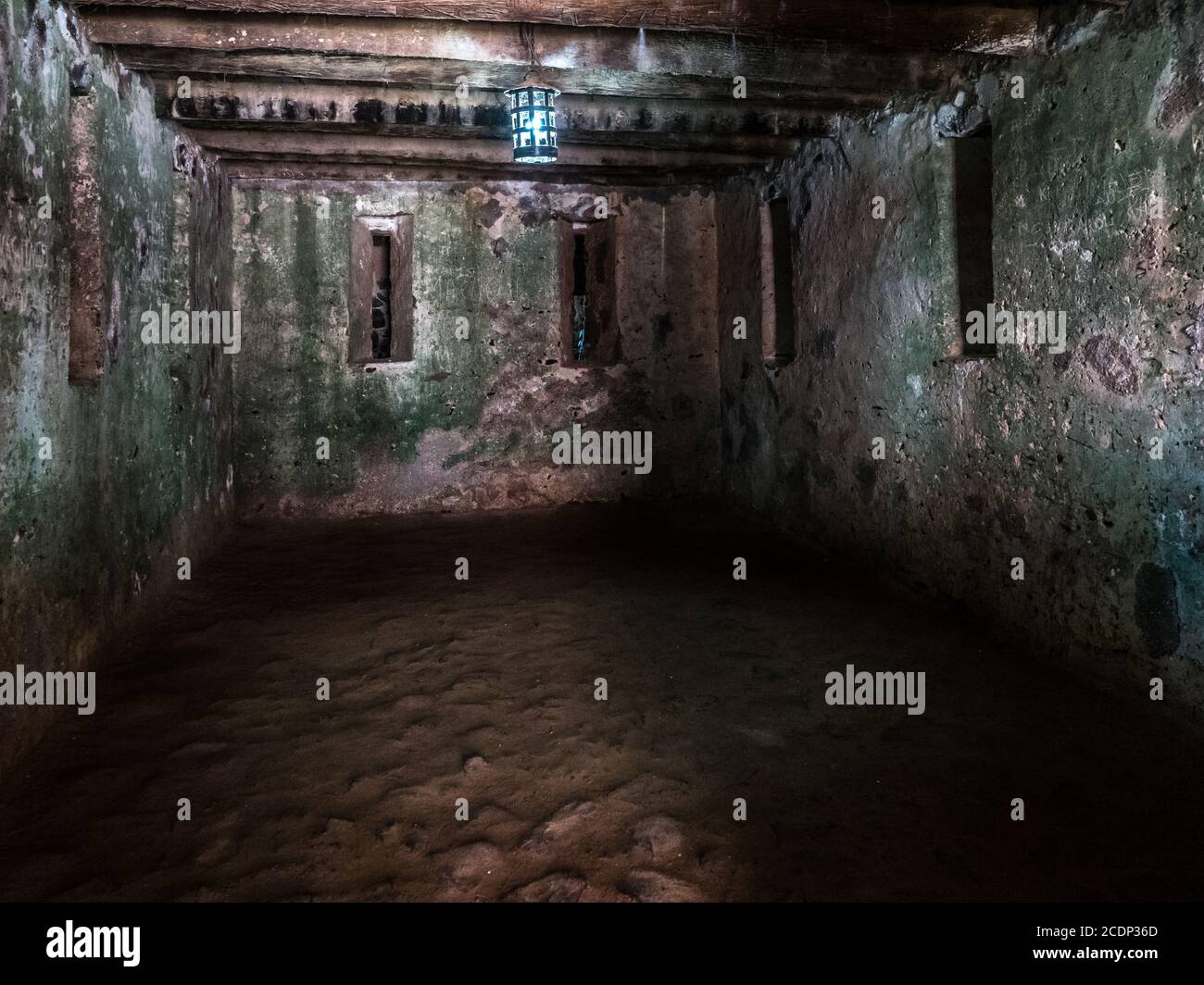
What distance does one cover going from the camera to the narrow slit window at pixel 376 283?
743cm

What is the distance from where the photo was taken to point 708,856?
231 cm

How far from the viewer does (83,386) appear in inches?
143

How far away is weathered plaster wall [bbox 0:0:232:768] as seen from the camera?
2898mm

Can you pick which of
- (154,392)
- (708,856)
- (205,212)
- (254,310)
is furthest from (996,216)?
(254,310)

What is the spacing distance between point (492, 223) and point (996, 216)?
4711 millimetres

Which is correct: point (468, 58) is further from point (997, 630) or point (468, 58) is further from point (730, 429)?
point (730, 429)

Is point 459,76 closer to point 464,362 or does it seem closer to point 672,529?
point 464,362

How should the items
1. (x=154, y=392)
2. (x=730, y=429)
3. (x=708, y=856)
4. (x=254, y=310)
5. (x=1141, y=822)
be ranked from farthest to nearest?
(x=730, y=429), (x=254, y=310), (x=154, y=392), (x=1141, y=822), (x=708, y=856)

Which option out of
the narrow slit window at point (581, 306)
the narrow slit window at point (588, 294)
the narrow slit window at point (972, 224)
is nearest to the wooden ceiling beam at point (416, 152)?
the narrow slit window at point (588, 294)

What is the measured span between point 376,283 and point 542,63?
4281 mm

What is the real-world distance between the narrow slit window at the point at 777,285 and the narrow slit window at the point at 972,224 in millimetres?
2126

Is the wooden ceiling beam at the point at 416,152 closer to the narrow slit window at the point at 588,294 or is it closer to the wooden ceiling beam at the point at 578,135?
the wooden ceiling beam at the point at 578,135

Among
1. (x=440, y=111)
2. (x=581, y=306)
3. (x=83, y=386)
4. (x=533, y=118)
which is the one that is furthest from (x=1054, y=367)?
(x=581, y=306)

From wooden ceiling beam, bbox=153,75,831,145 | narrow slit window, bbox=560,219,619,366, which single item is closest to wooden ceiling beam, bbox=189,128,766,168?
wooden ceiling beam, bbox=153,75,831,145
